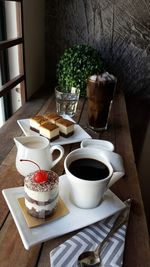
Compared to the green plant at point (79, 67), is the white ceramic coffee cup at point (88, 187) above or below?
below

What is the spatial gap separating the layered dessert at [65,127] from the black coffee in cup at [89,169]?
0.23m

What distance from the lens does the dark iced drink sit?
84cm

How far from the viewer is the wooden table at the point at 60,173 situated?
0.44 meters

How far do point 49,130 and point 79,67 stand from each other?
1.53 ft

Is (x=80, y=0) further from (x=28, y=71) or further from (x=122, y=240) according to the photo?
(x=122, y=240)

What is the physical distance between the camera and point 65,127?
776 mm

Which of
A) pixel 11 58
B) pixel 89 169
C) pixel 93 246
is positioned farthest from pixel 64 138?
Result: pixel 11 58

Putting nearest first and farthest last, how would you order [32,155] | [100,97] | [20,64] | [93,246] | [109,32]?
[93,246], [32,155], [100,97], [20,64], [109,32]

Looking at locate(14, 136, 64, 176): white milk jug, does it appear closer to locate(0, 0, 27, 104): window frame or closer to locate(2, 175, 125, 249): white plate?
locate(2, 175, 125, 249): white plate

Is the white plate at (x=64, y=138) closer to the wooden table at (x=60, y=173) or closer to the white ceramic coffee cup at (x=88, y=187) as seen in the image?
the wooden table at (x=60, y=173)

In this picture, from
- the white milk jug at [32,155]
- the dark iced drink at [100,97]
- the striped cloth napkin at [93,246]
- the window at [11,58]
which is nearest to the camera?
the striped cloth napkin at [93,246]

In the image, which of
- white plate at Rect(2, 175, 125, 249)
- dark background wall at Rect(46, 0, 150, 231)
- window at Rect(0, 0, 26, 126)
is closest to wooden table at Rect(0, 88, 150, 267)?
white plate at Rect(2, 175, 125, 249)

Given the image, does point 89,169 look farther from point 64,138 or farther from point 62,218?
point 64,138

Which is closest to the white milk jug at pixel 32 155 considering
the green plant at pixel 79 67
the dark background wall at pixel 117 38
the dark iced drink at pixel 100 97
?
the dark iced drink at pixel 100 97
